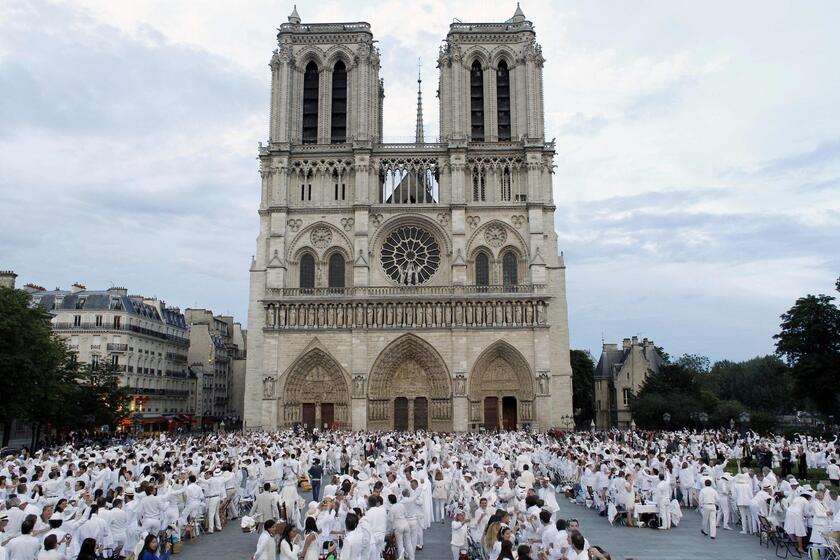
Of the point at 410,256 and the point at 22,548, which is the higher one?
the point at 410,256

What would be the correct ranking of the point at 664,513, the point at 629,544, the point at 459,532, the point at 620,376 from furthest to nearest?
the point at 620,376 → the point at 664,513 → the point at 629,544 → the point at 459,532

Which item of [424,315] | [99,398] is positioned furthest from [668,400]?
[99,398]

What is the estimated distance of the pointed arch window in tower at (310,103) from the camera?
47500 millimetres

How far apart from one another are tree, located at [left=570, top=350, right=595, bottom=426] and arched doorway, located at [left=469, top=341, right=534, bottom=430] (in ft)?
59.2

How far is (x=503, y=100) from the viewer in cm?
4750

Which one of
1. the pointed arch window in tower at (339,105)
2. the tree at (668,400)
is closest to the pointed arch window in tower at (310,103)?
the pointed arch window in tower at (339,105)

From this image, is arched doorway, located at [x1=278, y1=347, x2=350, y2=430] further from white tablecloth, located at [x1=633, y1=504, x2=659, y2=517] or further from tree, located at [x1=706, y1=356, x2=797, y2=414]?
tree, located at [x1=706, y1=356, x2=797, y2=414]

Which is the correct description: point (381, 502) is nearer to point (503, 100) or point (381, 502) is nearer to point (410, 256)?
point (410, 256)

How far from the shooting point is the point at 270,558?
940 cm

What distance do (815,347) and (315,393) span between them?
2709 cm

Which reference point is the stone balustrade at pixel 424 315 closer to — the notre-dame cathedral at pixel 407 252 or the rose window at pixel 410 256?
the notre-dame cathedral at pixel 407 252

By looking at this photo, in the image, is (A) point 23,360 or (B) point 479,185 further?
(B) point 479,185

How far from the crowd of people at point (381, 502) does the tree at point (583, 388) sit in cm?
3526

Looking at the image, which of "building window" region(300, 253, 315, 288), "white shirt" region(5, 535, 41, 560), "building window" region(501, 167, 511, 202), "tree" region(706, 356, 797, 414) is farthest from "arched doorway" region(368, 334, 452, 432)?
"tree" region(706, 356, 797, 414)
